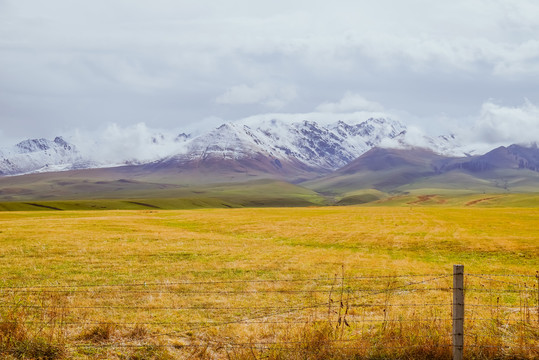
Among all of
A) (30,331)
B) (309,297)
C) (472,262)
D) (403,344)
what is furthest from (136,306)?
(472,262)

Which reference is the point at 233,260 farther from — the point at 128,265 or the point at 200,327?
the point at 200,327

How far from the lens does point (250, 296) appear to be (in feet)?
76.0

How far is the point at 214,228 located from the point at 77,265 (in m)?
38.3

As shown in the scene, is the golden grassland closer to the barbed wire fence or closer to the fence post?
the barbed wire fence

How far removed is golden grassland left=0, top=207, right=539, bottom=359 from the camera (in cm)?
1373

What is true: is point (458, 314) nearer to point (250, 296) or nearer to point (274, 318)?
point (274, 318)

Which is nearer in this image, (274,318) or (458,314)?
(458,314)

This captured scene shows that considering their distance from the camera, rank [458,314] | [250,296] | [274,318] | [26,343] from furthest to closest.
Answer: [250,296]
[274,318]
[26,343]
[458,314]

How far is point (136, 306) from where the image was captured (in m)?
20.5

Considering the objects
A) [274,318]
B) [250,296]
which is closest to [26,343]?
[274,318]

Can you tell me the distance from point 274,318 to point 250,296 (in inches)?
197

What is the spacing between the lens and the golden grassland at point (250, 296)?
1373 cm

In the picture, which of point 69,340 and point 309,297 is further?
point 309,297

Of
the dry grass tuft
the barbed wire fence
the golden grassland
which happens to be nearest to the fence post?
the barbed wire fence
